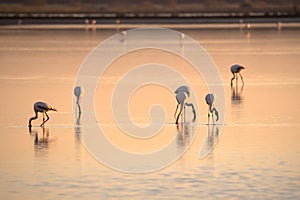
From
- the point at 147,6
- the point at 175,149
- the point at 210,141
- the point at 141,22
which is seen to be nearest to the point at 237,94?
the point at 210,141

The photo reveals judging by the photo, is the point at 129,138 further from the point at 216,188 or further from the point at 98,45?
the point at 98,45

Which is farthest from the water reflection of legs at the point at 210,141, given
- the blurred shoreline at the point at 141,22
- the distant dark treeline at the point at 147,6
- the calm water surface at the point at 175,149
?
the distant dark treeline at the point at 147,6

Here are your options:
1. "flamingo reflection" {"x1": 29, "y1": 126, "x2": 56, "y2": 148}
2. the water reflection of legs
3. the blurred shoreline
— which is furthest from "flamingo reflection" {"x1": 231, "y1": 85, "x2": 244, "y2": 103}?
the blurred shoreline

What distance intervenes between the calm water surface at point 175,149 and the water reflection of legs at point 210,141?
0.08 feet

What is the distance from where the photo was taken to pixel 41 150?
604 inches

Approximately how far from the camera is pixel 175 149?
15.4 meters

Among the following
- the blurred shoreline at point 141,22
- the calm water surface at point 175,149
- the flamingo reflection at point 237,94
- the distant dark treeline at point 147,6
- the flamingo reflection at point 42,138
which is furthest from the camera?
the distant dark treeline at point 147,6

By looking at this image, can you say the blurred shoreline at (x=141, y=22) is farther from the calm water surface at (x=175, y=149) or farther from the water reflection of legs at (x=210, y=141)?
the water reflection of legs at (x=210, y=141)

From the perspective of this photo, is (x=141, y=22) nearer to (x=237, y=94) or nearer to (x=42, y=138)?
(x=237, y=94)

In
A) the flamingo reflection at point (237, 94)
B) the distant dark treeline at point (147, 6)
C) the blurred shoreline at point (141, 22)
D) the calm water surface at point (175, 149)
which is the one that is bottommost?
the calm water surface at point (175, 149)

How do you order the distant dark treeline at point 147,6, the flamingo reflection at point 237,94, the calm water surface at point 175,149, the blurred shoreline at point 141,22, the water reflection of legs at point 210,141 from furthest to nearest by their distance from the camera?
the distant dark treeline at point 147,6 → the blurred shoreline at point 141,22 → the flamingo reflection at point 237,94 → the water reflection of legs at point 210,141 → the calm water surface at point 175,149

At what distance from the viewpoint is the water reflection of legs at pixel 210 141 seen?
49.6 ft

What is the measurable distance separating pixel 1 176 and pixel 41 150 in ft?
6.83

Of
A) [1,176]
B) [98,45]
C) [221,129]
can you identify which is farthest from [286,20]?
[1,176]
